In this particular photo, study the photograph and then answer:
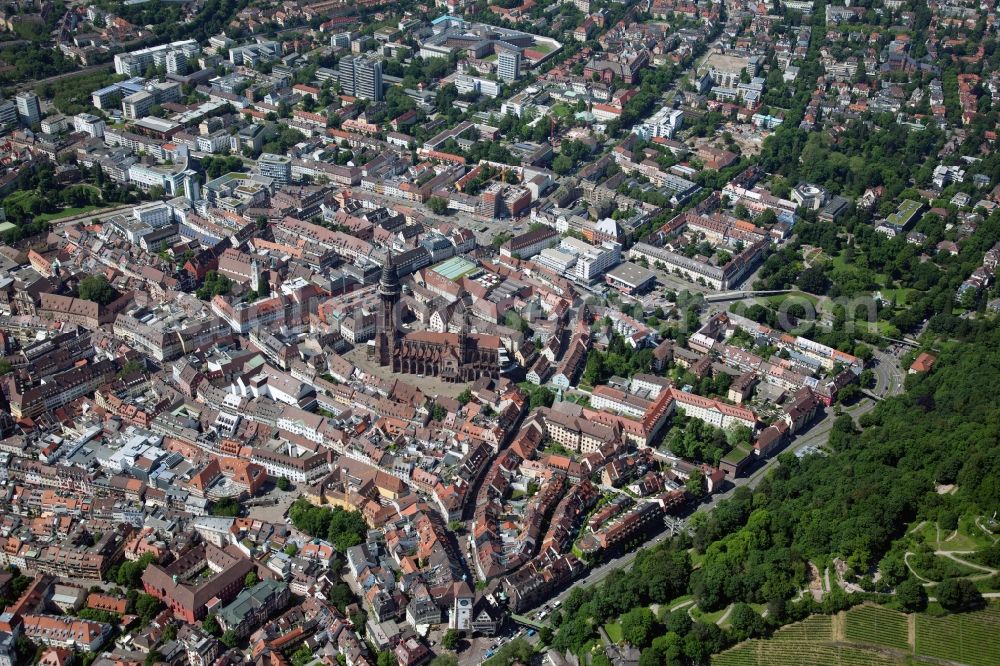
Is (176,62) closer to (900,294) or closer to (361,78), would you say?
(361,78)

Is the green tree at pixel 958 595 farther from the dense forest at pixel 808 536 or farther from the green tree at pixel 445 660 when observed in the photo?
the green tree at pixel 445 660

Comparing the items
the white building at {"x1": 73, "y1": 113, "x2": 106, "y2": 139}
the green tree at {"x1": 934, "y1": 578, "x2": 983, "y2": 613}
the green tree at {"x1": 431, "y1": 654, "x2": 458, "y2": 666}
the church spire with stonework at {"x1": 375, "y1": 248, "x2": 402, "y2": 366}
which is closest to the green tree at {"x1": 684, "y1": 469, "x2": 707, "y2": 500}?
the green tree at {"x1": 934, "y1": 578, "x2": 983, "y2": 613}

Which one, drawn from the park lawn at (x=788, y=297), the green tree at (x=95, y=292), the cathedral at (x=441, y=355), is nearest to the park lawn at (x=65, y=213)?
the green tree at (x=95, y=292)

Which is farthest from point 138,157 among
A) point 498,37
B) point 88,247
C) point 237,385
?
point 498,37

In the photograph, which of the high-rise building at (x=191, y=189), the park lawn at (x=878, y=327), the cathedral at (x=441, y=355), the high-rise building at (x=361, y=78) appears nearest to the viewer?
the cathedral at (x=441, y=355)

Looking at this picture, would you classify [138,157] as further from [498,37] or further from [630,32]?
[630,32]

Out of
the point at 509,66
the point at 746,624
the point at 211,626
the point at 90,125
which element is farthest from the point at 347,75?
the point at 746,624

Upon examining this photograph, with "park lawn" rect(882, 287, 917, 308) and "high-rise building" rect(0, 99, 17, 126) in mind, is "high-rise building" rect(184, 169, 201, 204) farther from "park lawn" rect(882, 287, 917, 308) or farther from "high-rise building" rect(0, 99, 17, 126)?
"park lawn" rect(882, 287, 917, 308)
